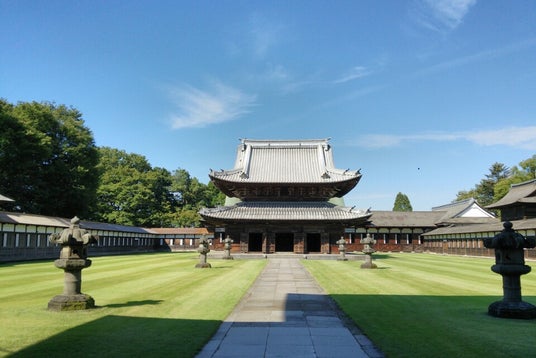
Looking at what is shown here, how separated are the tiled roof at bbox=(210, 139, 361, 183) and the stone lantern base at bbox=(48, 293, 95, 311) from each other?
33727 mm

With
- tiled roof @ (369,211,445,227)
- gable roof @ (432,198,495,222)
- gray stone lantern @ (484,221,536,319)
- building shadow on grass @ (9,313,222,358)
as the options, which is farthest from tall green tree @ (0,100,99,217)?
gable roof @ (432,198,495,222)

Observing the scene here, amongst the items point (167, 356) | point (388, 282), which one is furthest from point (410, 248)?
point (167, 356)

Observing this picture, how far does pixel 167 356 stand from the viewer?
23.6 ft

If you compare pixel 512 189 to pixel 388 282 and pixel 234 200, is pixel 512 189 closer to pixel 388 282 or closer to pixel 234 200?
pixel 234 200

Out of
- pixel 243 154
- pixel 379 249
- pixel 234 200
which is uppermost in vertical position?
pixel 243 154

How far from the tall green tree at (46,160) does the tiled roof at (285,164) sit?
68.5ft

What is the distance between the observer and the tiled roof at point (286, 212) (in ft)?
139

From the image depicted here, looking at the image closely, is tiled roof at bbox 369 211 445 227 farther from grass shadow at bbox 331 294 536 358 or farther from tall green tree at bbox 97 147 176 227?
grass shadow at bbox 331 294 536 358

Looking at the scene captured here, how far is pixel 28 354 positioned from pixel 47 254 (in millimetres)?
37463

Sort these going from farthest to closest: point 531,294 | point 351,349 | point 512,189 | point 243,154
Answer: point 512,189 → point 243,154 → point 531,294 → point 351,349

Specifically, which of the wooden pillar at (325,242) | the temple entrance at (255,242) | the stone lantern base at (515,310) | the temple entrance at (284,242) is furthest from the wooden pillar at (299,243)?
the stone lantern base at (515,310)

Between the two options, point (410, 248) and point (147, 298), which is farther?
point (410, 248)

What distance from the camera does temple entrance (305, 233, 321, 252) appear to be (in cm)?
4828

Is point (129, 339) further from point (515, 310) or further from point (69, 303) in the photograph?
point (515, 310)
